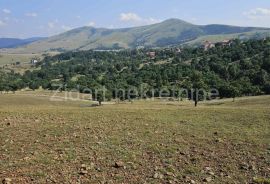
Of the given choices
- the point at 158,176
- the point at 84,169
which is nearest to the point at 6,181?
the point at 84,169

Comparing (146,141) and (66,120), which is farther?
(66,120)

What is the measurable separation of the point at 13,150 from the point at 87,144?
167 inches

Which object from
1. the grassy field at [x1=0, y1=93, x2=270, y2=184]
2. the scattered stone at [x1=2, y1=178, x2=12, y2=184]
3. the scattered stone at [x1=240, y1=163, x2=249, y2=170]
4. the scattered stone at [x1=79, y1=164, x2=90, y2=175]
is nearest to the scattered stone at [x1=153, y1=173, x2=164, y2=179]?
the grassy field at [x1=0, y1=93, x2=270, y2=184]

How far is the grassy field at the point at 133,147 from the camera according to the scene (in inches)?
749

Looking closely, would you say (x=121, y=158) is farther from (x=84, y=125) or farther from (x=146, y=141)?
(x=84, y=125)

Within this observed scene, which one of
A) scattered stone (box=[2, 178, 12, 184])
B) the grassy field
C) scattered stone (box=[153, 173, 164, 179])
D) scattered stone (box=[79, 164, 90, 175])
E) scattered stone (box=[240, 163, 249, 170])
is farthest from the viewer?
scattered stone (box=[240, 163, 249, 170])

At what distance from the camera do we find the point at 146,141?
960 inches

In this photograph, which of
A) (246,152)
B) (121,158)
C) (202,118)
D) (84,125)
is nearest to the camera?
(121,158)

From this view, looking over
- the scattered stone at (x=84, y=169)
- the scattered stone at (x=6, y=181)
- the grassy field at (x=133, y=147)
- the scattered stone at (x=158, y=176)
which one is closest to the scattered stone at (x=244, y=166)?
the grassy field at (x=133, y=147)

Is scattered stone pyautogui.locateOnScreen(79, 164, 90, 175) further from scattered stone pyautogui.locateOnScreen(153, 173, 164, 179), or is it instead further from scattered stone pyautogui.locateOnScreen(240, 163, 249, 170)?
scattered stone pyautogui.locateOnScreen(240, 163, 249, 170)

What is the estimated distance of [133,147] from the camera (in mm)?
23109

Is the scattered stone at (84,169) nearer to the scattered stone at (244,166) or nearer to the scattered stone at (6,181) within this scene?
the scattered stone at (6,181)

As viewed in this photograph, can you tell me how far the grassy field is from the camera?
62.4 ft

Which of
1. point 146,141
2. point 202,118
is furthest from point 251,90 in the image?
point 146,141
